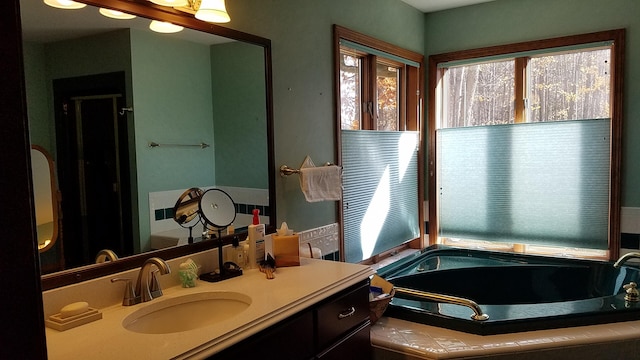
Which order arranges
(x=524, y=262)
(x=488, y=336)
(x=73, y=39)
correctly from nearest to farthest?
(x=73, y=39)
(x=488, y=336)
(x=524, y=262)

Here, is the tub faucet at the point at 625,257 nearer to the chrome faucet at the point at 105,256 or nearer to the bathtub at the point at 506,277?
the bathtub at the point at 506,277

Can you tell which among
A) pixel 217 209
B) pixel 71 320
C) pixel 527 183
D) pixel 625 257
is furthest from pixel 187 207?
pixel 527 183

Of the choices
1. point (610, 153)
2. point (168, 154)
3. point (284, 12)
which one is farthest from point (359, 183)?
point (610, 153)

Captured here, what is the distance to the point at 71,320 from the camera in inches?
51.3

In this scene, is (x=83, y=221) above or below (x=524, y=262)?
above

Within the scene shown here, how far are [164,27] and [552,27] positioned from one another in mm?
2672

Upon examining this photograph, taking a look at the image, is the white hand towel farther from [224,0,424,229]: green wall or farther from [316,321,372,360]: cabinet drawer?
[316,321,372,360]: cabinet drawer

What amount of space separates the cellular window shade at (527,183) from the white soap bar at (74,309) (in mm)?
2910

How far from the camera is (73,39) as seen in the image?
146cm

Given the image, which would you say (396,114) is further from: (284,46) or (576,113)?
(284,46)

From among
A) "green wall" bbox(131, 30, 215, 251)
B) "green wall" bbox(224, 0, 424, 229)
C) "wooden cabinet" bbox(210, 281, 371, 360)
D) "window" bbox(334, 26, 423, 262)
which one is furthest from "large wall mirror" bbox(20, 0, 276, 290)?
"window" bbox(334, 26, 423, 262)

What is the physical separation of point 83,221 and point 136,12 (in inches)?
27.9

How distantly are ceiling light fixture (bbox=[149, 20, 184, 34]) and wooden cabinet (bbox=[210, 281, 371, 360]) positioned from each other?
1.10m

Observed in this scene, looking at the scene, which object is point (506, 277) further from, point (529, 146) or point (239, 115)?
point (239, 115)
